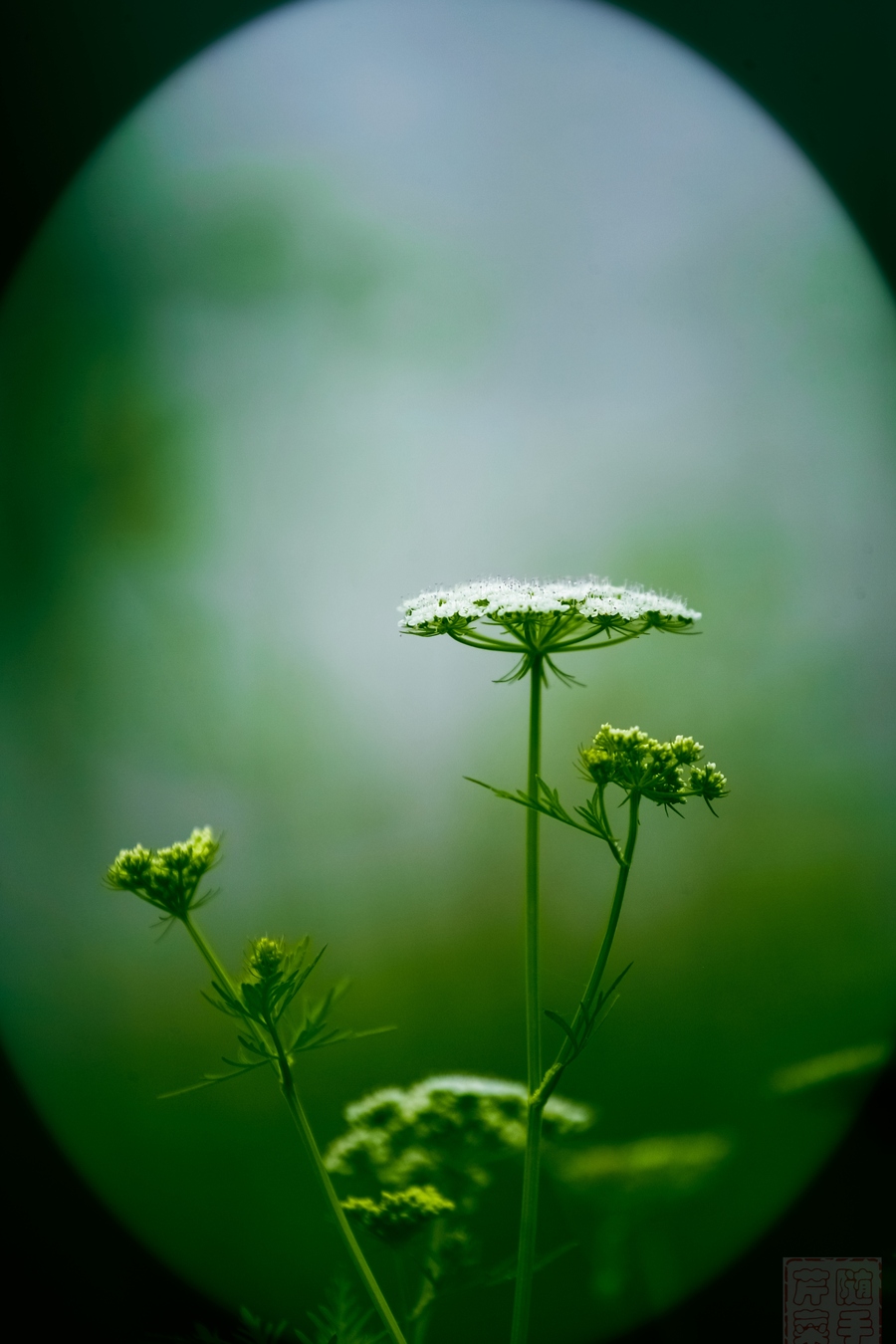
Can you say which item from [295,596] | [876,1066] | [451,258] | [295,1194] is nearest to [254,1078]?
[295,1194]

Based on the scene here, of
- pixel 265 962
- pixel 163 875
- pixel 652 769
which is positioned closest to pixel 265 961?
pixel 265 962

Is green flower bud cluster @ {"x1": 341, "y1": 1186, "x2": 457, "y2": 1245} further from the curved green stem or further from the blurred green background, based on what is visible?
the blurred green background

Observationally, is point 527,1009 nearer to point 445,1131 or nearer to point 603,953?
point 603,953

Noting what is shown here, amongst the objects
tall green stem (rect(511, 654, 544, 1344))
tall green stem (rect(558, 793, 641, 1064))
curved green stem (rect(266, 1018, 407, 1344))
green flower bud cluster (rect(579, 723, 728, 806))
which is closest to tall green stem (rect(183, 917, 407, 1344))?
curved green stem (rect(266, 1018, 407, 1344))

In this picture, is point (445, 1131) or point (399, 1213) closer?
point (399, 1213)

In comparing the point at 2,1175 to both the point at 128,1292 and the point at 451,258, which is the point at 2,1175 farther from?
the point at 451,258

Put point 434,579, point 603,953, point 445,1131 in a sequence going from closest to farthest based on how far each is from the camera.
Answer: point 603,953 → point 445,1131 → point 434,579

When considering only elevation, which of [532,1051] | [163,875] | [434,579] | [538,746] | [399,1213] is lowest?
[399,1213]
